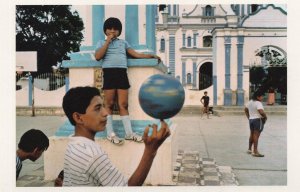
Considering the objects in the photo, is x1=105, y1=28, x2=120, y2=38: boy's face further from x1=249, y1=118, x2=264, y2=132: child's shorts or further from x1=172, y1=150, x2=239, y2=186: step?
x1=249, y1=118, x2=264, y2=132: child's shorts

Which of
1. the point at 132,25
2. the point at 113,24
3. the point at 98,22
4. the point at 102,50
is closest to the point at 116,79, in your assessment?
the point at 102,50

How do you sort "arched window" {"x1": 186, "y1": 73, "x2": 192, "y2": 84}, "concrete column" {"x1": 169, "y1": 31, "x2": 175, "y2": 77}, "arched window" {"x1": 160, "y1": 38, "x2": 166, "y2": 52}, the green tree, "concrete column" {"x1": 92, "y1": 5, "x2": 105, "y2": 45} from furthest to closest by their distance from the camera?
"arched window" {"x1": 160, "y1": 38, "x2": 166, "y2": 52} → "concrete column" {"x1": 169, "y1": 31, "x2": 175, "y2": 77} → "arched window" {"x1": 186, "y1": 73, "x2": 192, "y2": 84} → the green tree → "concrete column" {"x1": 92, "y1": 5, "x2": 105, "y2": 45}

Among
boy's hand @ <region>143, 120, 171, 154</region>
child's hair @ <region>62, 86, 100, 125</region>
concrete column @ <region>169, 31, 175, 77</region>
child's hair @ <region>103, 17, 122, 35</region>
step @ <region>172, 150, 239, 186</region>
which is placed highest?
concrete column @ <region>169, 31, 175, 77</region>

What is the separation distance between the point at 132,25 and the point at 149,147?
265cm

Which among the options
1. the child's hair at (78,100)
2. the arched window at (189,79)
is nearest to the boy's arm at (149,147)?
the child's hair at (78,100)

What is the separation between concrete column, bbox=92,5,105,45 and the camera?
14.0ft

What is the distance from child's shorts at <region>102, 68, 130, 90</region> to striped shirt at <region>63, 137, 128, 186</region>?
6.85ft

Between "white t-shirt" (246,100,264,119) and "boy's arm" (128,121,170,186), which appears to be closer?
"boy's arm" (128,121,170,186)

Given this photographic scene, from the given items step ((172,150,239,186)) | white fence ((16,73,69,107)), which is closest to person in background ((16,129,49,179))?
step ((172,150,239,186))

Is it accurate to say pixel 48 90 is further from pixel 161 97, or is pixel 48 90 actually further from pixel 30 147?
pixel 161 97

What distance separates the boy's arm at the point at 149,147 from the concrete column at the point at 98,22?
270 centimetres

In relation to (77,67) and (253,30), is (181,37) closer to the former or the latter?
(253,30)

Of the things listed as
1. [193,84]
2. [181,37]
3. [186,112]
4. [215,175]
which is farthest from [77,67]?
[181,37]

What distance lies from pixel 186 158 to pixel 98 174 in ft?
11.6
